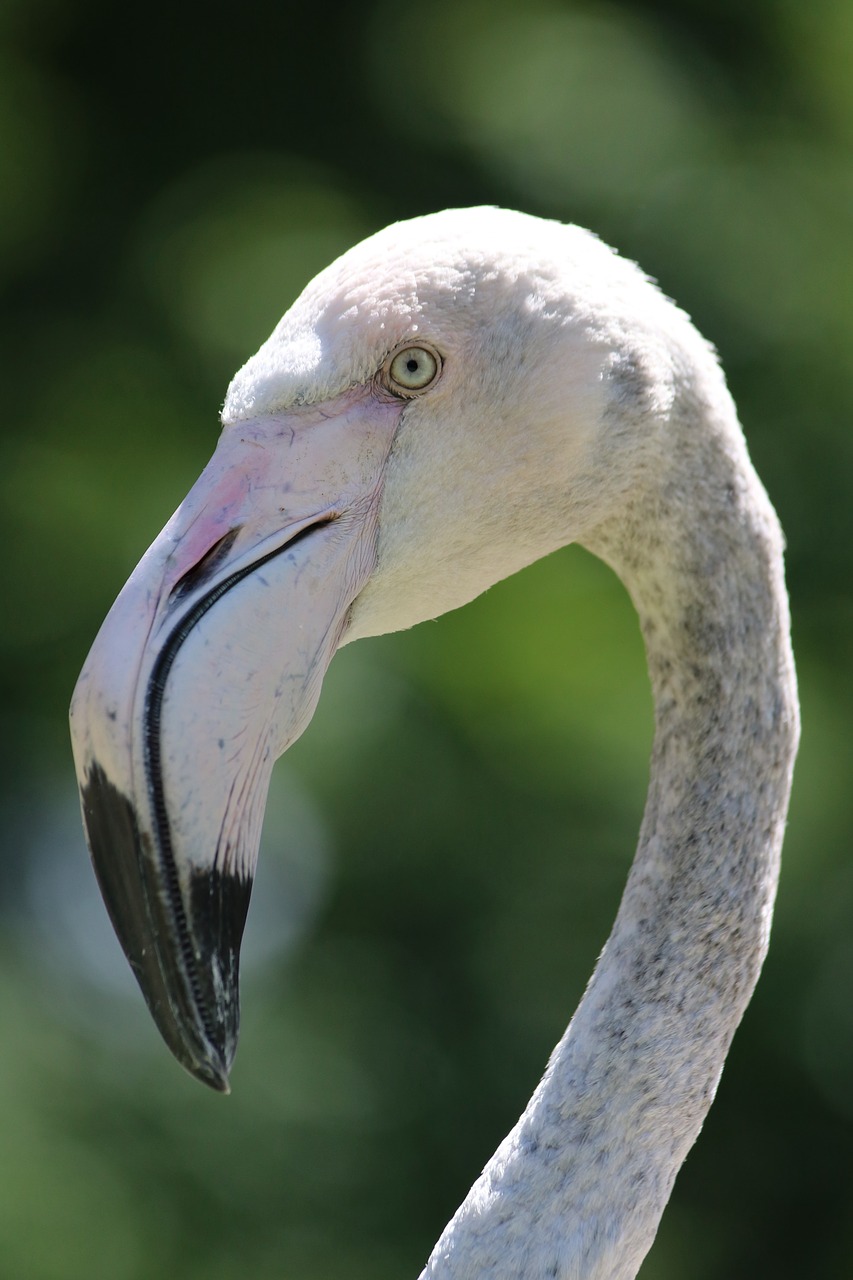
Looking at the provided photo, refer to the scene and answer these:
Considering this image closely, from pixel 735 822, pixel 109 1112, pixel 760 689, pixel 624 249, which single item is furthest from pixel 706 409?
pixel 109 1112

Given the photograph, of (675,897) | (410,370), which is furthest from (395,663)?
(410,370)

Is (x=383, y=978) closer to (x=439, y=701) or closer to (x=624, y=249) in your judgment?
(x=439, y=701)

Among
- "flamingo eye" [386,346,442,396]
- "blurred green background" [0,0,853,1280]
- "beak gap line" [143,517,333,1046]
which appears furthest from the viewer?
"blurred green background" [0,0,853,1280]

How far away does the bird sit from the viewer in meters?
1.29

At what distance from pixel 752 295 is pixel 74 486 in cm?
211

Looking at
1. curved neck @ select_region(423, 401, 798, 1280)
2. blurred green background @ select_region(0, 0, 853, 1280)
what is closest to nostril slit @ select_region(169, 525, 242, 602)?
curved neck @ select_region(423, 401, 798, 1280)

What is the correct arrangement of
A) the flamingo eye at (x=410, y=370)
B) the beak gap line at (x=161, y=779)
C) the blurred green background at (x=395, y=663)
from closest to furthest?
the beak gap line at (x=161, y=779), the flamingo eye at (x=410, y=370), the blurred green background at (x=395, y=663)

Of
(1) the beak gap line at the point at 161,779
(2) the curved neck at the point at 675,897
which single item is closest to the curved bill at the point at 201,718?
(1) the beak gap line at the point at 161,779

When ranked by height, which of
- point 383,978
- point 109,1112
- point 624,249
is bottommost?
point 109,1112

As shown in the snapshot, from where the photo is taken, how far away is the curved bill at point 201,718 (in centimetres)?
→ 127

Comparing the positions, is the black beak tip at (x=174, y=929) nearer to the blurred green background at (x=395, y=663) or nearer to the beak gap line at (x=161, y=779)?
the beak gap line at (x=161, y=779)

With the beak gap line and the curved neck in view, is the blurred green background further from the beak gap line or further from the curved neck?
the beak gap line

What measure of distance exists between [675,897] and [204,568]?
62 centimetres

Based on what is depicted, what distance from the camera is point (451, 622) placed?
4.13 m
